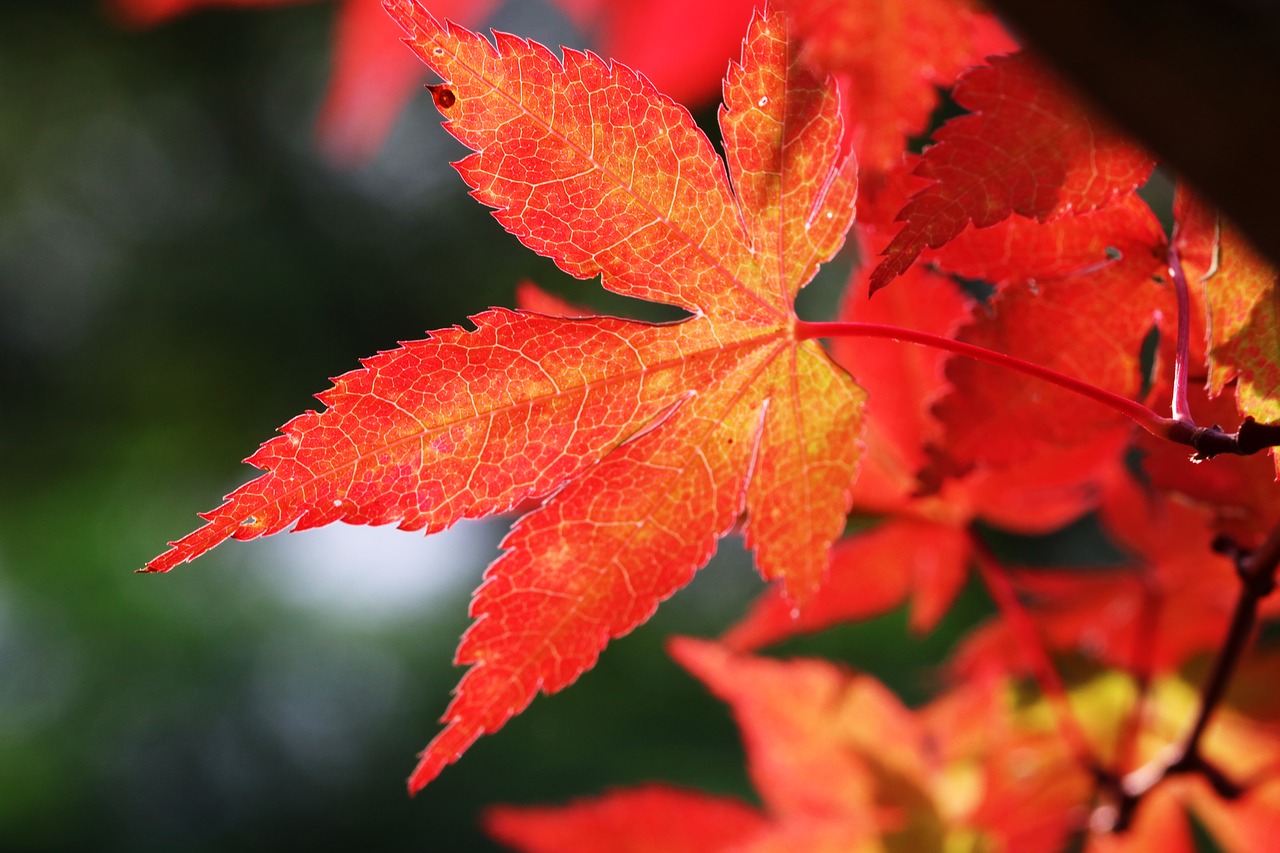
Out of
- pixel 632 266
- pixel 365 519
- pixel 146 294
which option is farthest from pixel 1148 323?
pixel 146 294

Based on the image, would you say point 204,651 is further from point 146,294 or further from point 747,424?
point 747,424

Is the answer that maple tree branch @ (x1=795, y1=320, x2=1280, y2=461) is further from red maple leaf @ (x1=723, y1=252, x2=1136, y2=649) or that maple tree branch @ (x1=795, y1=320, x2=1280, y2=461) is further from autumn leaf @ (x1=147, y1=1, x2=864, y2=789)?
red maple leaf @ (x1=723, y1=252, x2=1136, y2=649)

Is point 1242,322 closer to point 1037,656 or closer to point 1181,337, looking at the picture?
point 1181,337

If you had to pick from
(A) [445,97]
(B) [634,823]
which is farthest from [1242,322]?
(B) [634,823]

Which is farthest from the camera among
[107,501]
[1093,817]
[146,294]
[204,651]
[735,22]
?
[146,294]

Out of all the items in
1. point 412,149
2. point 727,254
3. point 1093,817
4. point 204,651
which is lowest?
point 204,651

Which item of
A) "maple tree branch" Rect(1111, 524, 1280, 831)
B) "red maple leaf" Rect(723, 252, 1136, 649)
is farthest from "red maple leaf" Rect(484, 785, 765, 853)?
"maple tree branch" Rect(1111, 524, 1280, 831)

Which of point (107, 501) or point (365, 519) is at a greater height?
point (365, 519)
